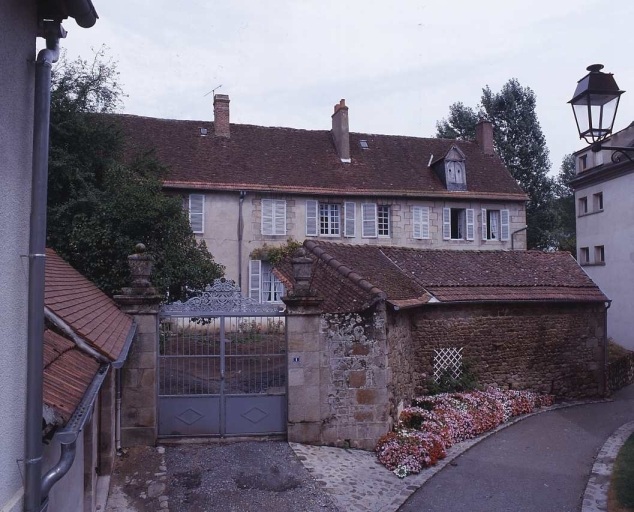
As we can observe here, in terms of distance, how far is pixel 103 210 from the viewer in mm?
13234

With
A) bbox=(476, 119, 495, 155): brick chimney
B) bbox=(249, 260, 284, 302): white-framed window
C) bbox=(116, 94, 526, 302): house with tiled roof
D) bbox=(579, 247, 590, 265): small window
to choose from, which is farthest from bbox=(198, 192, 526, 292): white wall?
bbox=(579, 247, 590, 265): small window

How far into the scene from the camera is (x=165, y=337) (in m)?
10.1

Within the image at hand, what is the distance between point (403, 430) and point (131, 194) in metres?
7.96

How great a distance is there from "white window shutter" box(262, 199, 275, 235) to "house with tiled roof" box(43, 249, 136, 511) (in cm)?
1258

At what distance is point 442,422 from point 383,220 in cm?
1259

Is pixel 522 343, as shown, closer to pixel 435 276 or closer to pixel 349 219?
pixel 435 276

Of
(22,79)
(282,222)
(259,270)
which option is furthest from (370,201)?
(22,79)

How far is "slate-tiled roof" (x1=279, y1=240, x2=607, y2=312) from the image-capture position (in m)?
10.9

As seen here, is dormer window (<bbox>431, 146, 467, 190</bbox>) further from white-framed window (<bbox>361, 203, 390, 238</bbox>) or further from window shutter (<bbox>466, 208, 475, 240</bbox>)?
white-framed window (<bbox>361, 203, 390, 238</bbox>)

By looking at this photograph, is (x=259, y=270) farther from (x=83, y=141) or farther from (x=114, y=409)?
(x=114, y=409)

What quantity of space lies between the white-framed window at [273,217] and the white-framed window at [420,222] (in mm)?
5314

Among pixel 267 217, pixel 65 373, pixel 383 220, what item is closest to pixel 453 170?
pixel 383 220

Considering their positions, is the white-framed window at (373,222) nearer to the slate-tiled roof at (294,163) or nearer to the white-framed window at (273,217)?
the slate-tiled roof at (294,163)

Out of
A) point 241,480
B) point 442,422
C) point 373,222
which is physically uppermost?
point 373,222
